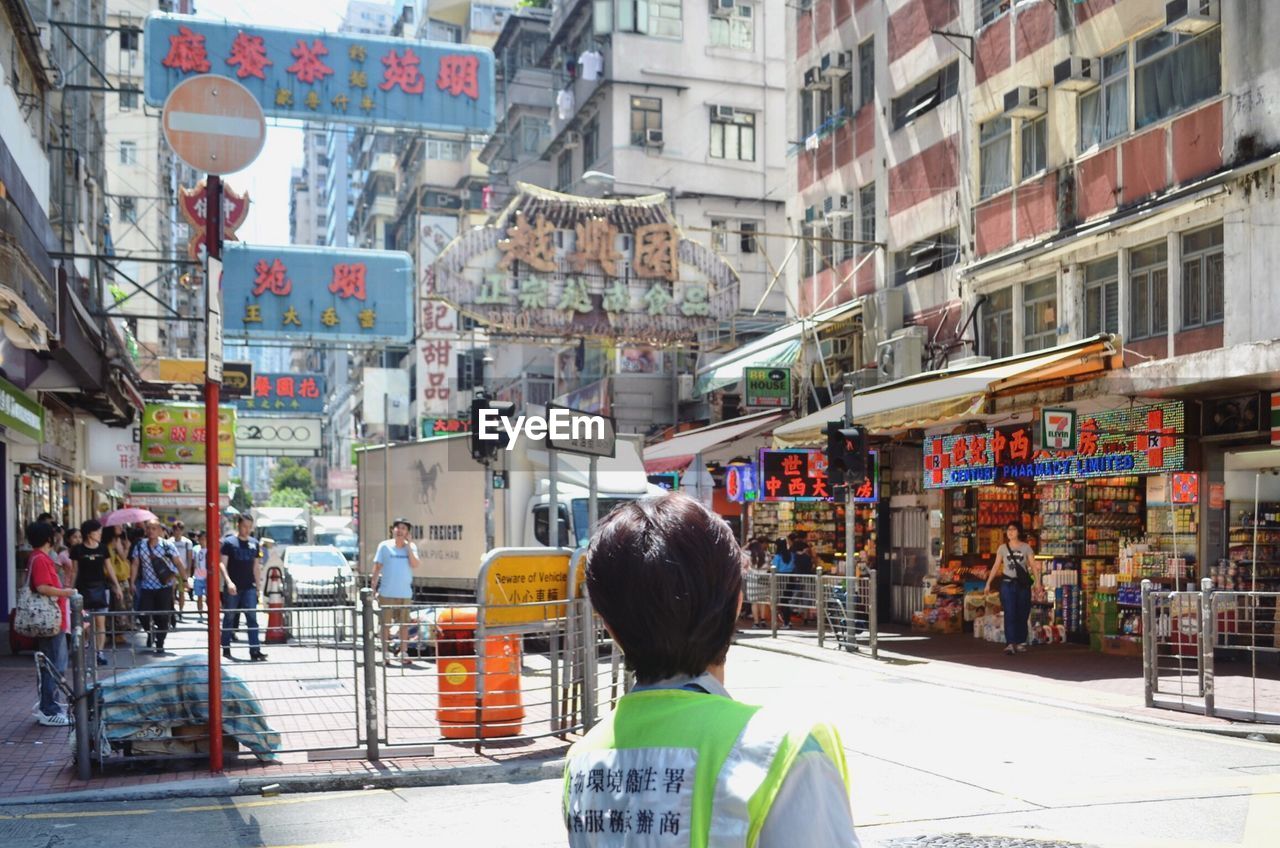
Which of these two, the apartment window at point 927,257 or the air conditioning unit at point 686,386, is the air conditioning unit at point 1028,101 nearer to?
the apartment window at point 927,257

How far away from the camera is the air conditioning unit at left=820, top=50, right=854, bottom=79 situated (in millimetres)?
26766

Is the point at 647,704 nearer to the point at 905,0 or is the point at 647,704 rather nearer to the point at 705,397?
the point at 905,0

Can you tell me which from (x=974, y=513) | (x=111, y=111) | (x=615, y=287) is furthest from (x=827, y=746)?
(x=111, y=111)

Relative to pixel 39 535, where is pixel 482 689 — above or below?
below

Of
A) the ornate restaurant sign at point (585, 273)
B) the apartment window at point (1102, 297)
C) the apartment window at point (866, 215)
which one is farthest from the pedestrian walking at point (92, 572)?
the apartment window at point (866, 215)

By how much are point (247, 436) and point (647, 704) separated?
163 feet

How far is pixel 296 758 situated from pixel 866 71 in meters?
20.1

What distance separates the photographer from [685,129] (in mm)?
40281

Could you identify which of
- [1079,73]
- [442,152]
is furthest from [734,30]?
[442,152]

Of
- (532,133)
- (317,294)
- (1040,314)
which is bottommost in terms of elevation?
(1040,314)

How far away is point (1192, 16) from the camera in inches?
632

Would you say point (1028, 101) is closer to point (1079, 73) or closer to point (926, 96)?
point (1079, 73)

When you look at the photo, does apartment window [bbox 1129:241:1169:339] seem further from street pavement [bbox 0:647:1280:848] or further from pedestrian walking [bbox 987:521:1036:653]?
street pavement [bbox 0:647:1280:848]

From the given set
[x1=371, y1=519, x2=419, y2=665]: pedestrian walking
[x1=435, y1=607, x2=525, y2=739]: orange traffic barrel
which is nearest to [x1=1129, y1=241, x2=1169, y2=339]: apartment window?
[x1=371, y1=519, x2=419, y2=665]: pedestrian walking
